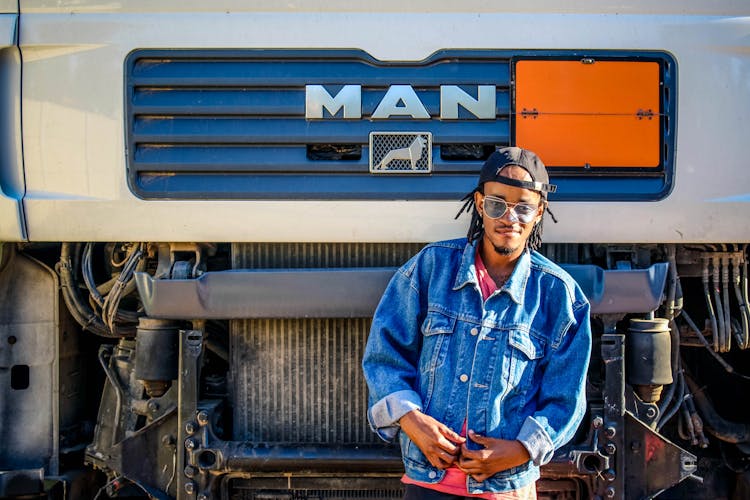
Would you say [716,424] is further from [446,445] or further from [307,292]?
[307,292]

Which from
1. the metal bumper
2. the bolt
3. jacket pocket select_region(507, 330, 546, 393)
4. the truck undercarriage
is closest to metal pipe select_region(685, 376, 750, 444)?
the truck undercarriage

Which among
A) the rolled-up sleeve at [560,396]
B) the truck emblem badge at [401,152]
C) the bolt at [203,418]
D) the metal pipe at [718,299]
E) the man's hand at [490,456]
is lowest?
the bolt at [203,418]

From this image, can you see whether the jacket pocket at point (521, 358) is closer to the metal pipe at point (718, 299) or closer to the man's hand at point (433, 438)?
the man's hand at point (433, 438)

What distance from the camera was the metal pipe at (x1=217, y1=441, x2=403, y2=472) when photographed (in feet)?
9.17

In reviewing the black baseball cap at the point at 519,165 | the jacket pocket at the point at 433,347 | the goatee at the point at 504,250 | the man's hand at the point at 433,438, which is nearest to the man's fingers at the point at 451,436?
the man's hand at the point at 433,438

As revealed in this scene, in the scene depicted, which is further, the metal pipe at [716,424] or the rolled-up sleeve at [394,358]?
the metal pipe at [716,424]

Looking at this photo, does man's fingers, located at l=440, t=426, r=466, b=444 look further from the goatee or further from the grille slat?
the grille slat

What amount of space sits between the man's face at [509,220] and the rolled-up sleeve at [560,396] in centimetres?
28

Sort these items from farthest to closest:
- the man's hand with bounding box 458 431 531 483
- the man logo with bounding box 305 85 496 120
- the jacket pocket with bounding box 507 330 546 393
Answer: the man logo with bounding box 305 85 496 120, the jacket pocket with bounding box 507 330 546 393, the man's hand with bounding box 458 431 531 483

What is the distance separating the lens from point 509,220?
86.0 inches

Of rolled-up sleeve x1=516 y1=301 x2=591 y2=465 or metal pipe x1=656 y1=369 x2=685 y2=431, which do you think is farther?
metal pipe x1=656 y1=369 x2=685 y2=431

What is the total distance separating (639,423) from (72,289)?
2.29 metres

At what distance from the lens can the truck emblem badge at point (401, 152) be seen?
9.04 feet

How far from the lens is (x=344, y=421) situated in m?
2.94
